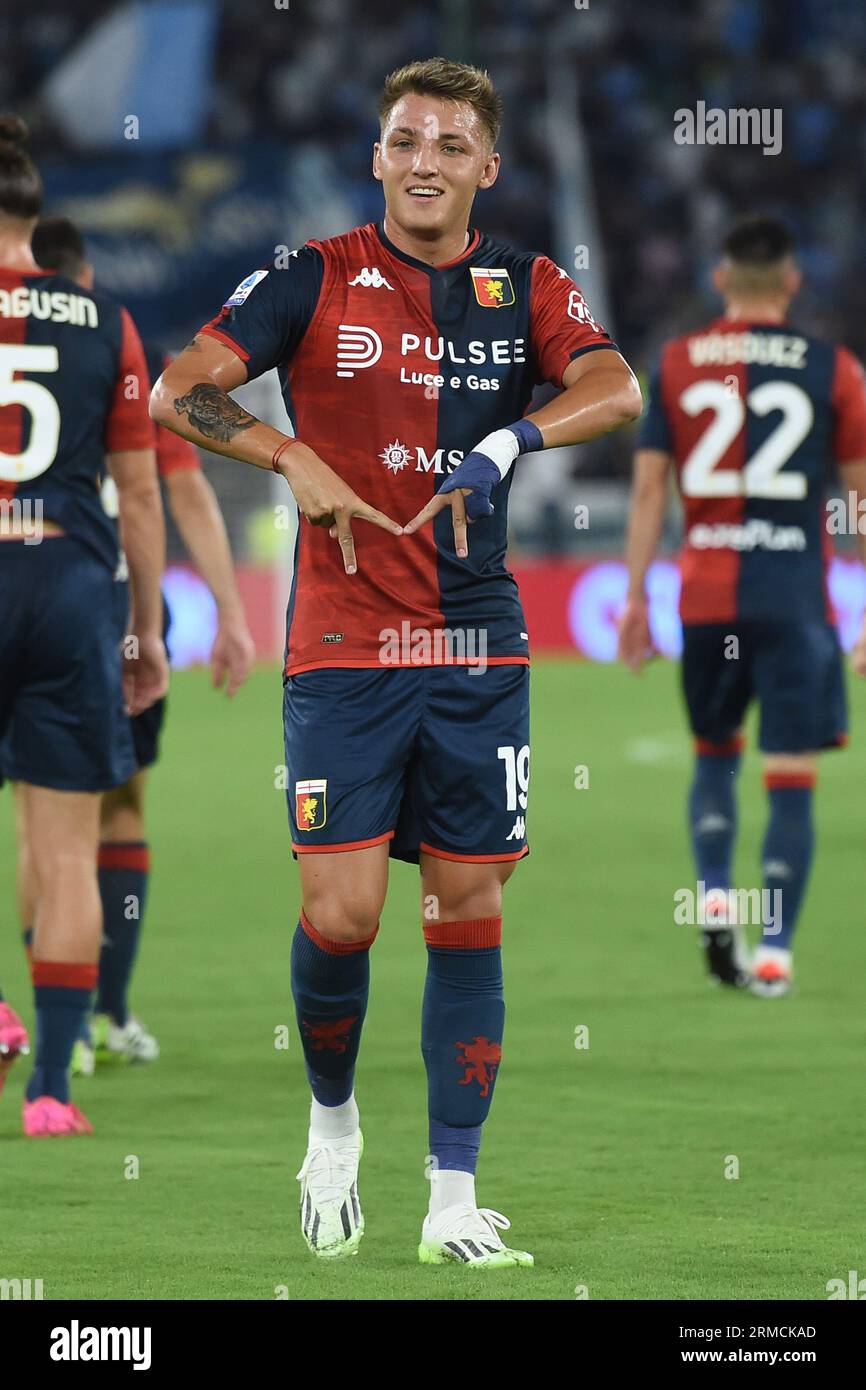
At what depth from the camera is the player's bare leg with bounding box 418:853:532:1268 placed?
411 cm

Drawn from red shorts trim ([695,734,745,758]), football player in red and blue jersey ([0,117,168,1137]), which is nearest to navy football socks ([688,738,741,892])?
red shorts trim ([695,734,745,758])

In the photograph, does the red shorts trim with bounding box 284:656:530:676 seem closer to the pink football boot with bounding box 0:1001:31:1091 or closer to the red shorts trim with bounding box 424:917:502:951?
the red shorts trim with bounding box 424:917:502:951

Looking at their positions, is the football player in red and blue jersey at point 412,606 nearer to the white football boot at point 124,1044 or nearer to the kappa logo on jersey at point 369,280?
the kappa logo on jersey at point 369,280

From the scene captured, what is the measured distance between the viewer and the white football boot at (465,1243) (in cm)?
401

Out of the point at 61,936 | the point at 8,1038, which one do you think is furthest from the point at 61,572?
the point at 8,1038

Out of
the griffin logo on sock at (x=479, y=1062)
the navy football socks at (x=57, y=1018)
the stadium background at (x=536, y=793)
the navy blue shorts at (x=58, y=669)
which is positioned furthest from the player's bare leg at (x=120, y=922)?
the griffin logo on sock at (x=479, y=1062)

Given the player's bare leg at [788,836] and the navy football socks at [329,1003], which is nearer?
the navy football socks at [329,1003]

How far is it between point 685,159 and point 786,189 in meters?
1.14

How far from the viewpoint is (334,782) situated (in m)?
4.07

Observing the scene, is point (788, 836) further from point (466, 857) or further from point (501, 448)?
point (501, 448)

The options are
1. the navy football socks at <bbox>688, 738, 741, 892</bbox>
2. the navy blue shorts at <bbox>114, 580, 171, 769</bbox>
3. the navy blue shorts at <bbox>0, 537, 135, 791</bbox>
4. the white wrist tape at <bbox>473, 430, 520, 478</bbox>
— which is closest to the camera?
the white wrist tape at <bbox>473, 430, 520, 478</bbox>

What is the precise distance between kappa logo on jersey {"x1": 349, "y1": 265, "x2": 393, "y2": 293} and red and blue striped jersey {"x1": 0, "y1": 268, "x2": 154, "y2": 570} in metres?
1.11

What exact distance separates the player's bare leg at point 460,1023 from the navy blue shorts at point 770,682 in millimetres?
3025

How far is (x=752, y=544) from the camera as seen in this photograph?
719 cm
